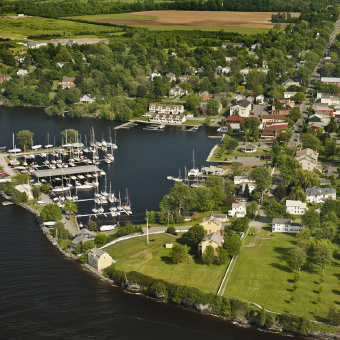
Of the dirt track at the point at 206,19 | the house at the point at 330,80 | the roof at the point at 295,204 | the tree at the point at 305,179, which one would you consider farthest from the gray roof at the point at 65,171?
the dirt track at the point at 206,19

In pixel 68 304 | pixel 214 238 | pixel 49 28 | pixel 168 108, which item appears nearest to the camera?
pixel 68 304

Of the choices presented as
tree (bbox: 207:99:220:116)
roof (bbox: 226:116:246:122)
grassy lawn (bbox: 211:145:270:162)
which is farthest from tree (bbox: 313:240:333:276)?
tree (bbox: 207:99:220:116)

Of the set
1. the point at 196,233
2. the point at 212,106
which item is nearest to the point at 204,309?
the point at 196,233

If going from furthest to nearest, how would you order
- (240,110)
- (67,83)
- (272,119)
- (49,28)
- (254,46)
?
1. (49,28)
2. (254,46)
3. (67,83)
4. (240,110)
5. (272,119)

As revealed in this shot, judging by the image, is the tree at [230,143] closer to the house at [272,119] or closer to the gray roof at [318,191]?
the house at [272,119]

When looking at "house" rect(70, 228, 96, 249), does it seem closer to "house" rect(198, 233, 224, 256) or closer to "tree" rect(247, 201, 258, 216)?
"house" rect(198, 233, 224, 256)

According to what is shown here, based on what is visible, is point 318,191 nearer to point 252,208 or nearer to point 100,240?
point 252,208

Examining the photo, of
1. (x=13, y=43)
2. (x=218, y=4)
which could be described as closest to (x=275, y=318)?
(x=13, y=43)
